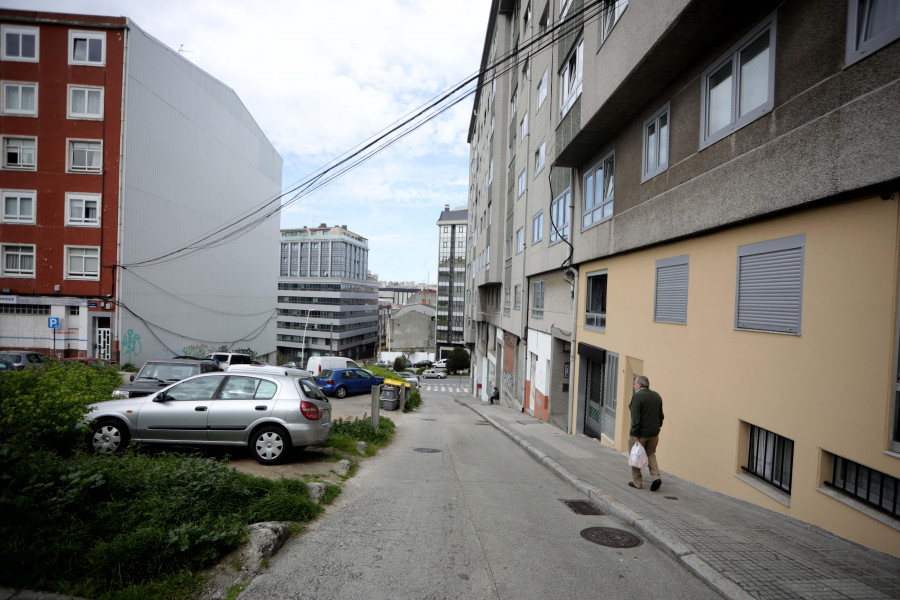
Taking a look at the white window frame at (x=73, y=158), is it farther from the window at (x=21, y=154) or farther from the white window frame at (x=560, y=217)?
the white window frame at (x=560, y=217)

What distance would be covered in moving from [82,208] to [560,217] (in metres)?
24.0

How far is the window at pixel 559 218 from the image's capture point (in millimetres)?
15866

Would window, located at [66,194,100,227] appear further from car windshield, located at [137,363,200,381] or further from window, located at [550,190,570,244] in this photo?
window, located at [550,190,570,244]

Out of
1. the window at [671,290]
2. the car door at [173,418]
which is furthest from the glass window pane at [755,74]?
the car door at [173,418]

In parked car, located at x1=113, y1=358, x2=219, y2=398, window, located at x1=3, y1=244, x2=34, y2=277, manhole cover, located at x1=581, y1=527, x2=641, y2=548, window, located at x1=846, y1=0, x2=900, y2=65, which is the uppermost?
window, located at x1=846, y1=0, x2=900, y2=65

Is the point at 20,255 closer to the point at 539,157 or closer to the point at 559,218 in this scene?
the point at 539,157

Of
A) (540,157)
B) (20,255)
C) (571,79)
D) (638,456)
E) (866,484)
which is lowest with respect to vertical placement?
(638,456)

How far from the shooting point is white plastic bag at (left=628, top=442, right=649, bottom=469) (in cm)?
719

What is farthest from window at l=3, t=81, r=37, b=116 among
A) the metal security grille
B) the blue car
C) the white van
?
the metal security grille

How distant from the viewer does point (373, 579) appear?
4.21 m

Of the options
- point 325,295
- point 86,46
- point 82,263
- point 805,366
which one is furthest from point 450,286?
point 805,366

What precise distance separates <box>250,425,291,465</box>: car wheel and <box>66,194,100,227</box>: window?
24.0 metres

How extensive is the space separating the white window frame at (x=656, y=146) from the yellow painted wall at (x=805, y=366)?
1553mm

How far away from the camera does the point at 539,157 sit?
20.5m
